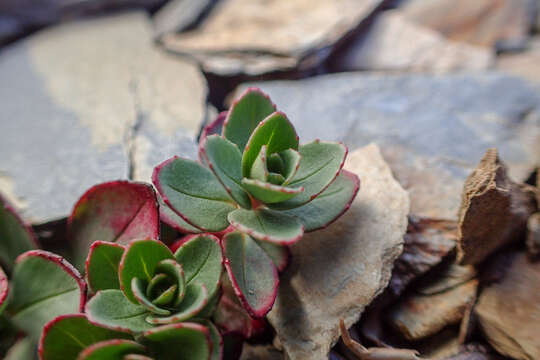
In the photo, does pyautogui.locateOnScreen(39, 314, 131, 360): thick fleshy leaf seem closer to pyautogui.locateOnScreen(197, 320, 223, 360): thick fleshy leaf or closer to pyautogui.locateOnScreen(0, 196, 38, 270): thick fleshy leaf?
pyautogui.locateOnScreen(197, 320, 223, 360): thick fleshy leaf

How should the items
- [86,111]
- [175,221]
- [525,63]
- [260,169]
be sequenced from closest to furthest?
[260,169] → [175,221] → [86,111] → [525,63]

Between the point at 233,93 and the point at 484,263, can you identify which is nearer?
the point at 484,263

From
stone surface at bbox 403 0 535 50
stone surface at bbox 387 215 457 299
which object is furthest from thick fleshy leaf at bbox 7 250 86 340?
stone surface at bbox 403 0 535 50

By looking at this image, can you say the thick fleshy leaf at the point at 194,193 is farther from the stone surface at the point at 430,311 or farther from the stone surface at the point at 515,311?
the stone surface at the point at 515,311

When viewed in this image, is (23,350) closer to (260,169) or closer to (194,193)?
(194,193)

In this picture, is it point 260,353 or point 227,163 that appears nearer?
point 227,163

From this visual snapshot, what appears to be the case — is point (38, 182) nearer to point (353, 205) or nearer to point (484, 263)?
point (353, 205)

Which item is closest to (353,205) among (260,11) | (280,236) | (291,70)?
(280,236)

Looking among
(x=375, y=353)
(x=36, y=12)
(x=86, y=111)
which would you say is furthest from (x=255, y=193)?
(x=36, y=12)
